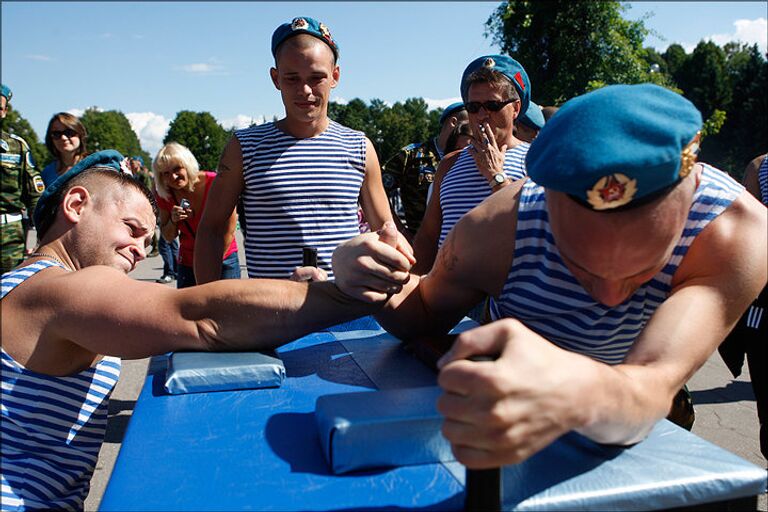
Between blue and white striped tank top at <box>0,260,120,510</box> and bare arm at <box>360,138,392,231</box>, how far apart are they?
1.56m

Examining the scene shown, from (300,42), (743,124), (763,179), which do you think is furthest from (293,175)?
(743,124)

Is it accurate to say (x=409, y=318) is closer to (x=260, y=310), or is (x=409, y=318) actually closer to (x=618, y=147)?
(x=260, y=310)

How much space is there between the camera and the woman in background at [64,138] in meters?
5.18

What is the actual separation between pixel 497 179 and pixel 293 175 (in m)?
0.88

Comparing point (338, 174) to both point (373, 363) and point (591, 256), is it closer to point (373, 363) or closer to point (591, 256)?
point (373, 363)

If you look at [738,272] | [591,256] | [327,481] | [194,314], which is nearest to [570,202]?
[591,256]

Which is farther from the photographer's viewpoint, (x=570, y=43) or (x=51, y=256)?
(x=570, y=43)

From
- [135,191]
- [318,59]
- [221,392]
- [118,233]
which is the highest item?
[318,59]

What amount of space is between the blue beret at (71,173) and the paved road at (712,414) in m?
1.70

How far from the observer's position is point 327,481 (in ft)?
3.20

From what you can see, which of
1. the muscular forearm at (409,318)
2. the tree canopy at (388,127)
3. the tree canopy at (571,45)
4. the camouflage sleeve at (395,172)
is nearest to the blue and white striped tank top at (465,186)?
the camouflage sleeve at (395,172)

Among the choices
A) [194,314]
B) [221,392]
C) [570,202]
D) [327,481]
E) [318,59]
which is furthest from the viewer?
[318,59]

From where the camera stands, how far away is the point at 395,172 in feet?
13.2

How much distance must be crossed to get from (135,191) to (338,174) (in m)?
1.19
